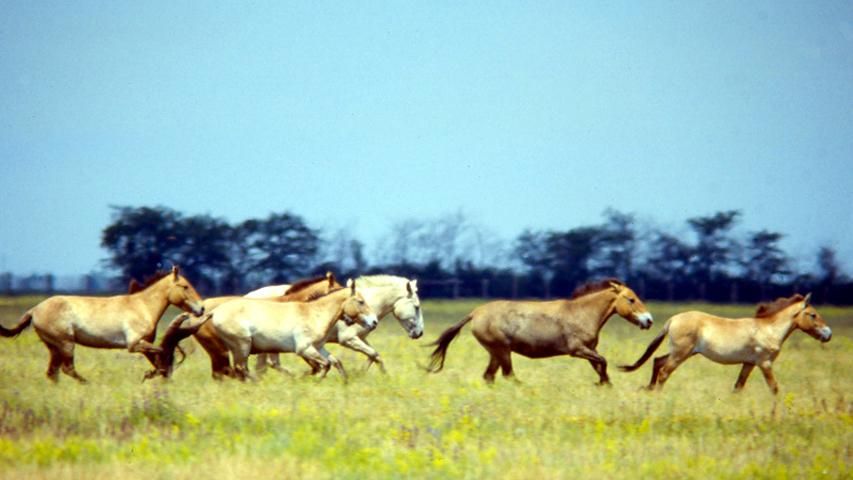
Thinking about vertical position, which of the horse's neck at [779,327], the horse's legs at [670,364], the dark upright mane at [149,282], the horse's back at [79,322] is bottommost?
the horse's legs at [670,364]

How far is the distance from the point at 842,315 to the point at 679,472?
39276mm

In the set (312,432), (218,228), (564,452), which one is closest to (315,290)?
(312,432)

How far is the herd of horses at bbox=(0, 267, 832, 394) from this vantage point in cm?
1460

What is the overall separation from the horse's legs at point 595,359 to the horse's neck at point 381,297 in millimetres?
3527

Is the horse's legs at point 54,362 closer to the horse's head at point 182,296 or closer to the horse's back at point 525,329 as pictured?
the horse's head at point 182,296

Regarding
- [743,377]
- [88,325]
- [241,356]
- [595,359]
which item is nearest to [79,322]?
[88,325]

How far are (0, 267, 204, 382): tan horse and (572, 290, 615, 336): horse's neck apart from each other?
548cm

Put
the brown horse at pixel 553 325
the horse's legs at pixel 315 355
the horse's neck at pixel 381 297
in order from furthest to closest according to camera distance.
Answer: the horse's neck at pixel 381 297, the brown horse at pixel 553 325, the horse's legs at pixel 315 355

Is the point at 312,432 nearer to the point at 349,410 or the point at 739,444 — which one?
the point at 349,410

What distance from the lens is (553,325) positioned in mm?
15898

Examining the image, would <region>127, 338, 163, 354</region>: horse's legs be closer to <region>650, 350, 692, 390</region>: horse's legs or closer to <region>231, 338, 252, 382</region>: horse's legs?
<region>231, 338, 252, 382</region>: horse's legs

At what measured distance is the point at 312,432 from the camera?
10656 mm

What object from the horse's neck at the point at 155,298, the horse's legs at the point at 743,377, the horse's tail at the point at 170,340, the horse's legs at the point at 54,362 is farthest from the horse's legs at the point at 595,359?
the horse's legs at the point at 54,362

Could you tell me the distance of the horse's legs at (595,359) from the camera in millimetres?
15328
